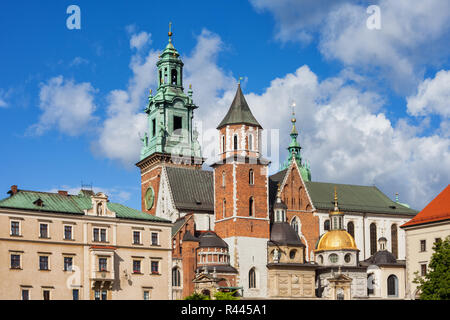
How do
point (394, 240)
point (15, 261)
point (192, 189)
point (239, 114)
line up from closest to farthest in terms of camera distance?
point (15, 261) < point (239, 114) < point (192, 189) < point (394, 240)

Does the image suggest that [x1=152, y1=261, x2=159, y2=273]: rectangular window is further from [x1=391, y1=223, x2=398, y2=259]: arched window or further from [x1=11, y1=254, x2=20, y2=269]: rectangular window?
[x1=391, y1=223, x2=398, y2=259]: arched window

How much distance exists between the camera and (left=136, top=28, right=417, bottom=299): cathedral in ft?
244

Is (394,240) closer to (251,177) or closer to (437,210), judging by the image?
(251,177)

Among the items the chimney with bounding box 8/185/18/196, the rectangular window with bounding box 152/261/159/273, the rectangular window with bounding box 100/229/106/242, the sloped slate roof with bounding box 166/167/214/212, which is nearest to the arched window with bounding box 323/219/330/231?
the sloped slate roof with bounding box 166/167/214/212

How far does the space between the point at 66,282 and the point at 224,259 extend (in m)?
20.0

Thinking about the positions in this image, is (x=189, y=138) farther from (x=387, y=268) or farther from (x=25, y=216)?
(x=25, y=216)

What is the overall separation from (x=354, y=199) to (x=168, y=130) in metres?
27.3

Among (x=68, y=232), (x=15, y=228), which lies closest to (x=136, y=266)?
(x=68, y=232)

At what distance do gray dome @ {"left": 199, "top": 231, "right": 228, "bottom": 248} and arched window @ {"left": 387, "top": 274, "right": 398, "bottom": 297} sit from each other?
76.9 feet

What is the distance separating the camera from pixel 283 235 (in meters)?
77.9

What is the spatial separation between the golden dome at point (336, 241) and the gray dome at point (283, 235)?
5.68m

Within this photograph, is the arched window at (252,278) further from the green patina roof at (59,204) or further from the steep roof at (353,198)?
the steep roof at (353,198)

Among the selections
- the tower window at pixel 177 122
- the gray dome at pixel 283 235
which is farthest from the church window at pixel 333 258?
the tower window at pixel 177 122
